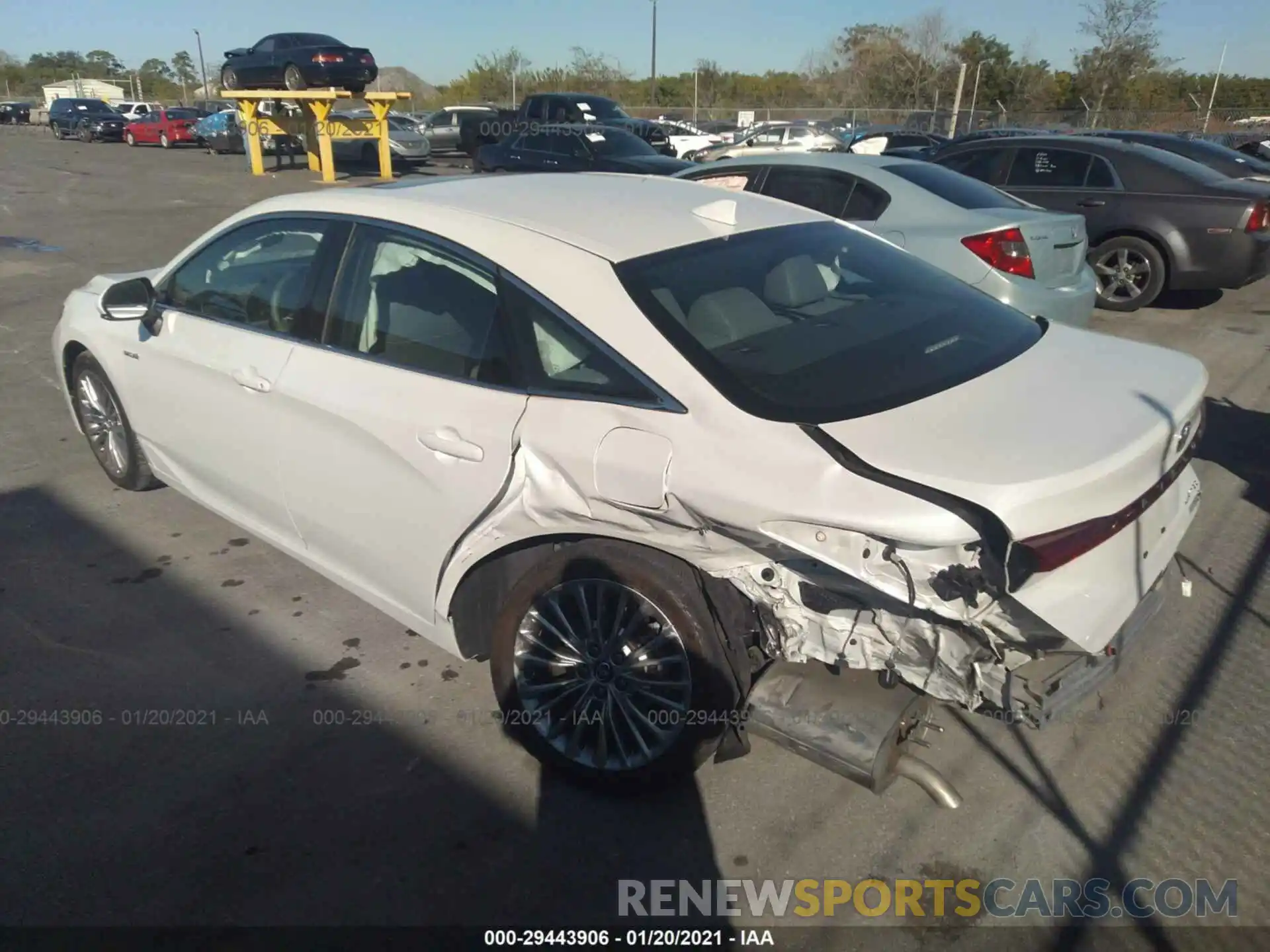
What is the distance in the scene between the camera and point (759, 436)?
2.32 metres

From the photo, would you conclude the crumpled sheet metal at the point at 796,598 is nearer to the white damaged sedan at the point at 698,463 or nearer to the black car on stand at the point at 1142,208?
the white damaged sedan at the point at 698,463

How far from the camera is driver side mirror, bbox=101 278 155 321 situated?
4.01 meters

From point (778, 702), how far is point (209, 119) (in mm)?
33156

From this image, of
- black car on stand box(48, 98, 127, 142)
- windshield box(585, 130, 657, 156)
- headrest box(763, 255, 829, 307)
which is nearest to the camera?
headrest box(763, 255, 829, 307)

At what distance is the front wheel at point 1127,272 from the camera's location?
891cm

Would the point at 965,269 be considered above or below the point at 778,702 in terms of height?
above

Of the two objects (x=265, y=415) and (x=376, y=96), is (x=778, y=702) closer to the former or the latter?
(x=265, y=415)

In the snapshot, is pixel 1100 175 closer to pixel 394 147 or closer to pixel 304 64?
pixel 304 64

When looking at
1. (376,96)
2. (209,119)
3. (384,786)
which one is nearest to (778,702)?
(384,786)

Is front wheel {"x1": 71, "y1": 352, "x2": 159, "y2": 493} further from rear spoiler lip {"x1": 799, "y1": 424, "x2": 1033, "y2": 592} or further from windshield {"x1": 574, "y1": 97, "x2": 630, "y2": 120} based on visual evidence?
windshield {"x1": 574, "y1": 97, "x2": 630, "y2": 120}

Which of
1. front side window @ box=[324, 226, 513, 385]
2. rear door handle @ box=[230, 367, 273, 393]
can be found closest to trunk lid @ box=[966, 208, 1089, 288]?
front side window @ box=[324, 226, 513, 385]

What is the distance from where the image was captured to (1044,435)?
2348mm

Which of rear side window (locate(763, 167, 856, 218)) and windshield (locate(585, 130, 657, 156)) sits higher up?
rear side window (locate(763, 167, 856, 218))

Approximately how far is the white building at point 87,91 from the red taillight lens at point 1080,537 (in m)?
80.1
